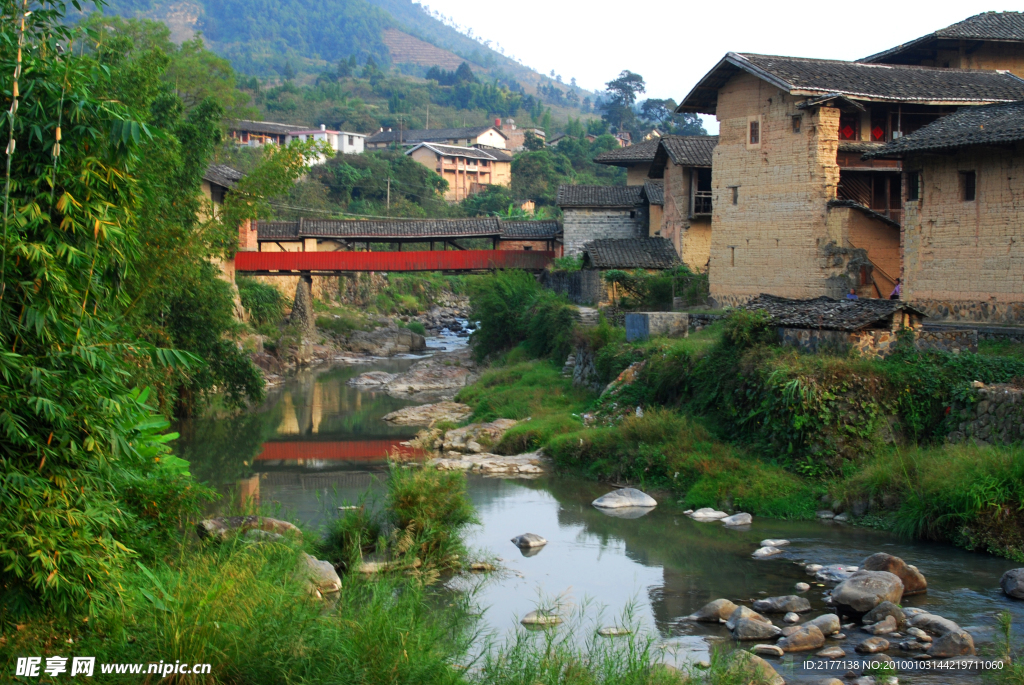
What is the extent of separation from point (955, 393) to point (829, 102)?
970 cm

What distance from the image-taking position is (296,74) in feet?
459

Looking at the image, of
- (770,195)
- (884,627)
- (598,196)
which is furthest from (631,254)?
(884,627)

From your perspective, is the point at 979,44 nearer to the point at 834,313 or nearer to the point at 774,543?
the point at 834,313

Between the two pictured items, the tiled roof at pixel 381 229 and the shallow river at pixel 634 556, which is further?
the tiled roof at pixel 381 229

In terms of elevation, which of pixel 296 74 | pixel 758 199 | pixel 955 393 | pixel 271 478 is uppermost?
pixel 296 74

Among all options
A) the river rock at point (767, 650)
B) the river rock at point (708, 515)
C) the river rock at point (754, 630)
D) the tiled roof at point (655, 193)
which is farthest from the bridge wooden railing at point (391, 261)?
the river rock at point (767, 650)

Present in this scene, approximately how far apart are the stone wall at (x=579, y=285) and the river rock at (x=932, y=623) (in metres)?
18.2

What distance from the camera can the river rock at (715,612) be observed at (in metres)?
8.41

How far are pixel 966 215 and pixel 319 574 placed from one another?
44.5ft

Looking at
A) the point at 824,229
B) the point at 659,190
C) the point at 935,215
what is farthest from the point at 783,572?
the point at 659,190

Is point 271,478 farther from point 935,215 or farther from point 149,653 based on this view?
point 935,215

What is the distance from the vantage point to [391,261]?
32.9 m

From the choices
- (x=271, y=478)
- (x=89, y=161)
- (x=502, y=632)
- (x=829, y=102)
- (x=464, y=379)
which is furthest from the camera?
(x=464, y=379)

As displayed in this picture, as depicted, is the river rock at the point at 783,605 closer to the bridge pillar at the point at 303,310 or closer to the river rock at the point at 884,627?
the river rock at the point at 884,627
